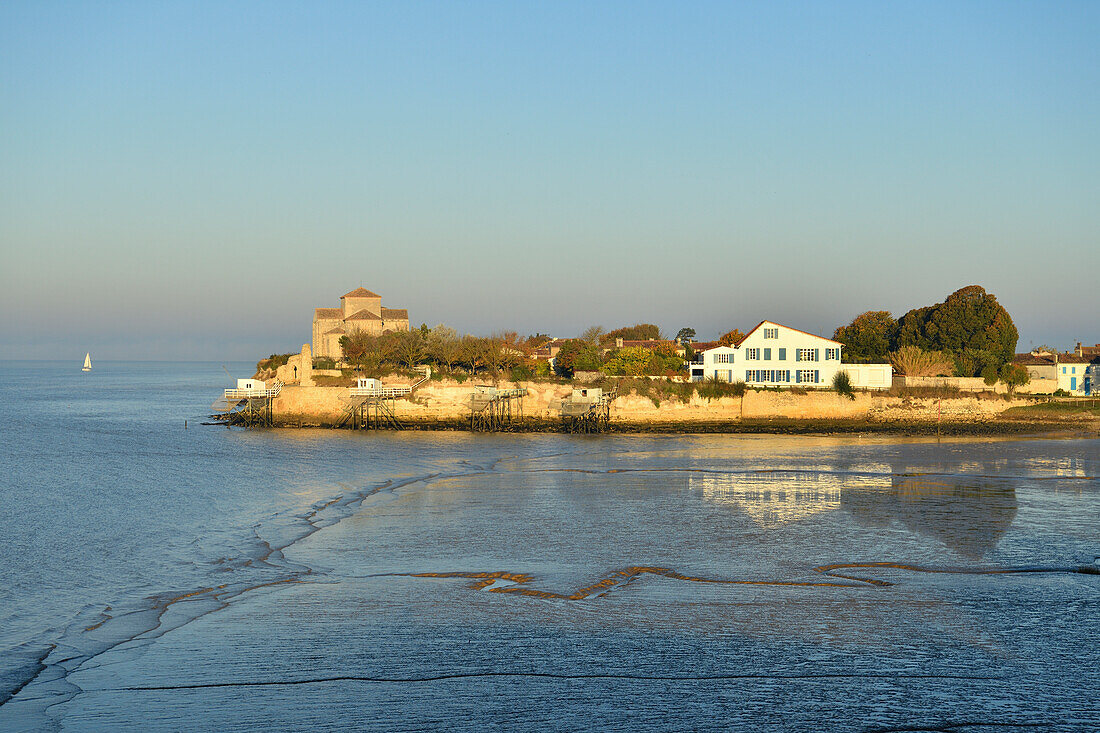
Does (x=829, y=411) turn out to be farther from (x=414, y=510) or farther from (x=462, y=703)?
(x=462, y=703)

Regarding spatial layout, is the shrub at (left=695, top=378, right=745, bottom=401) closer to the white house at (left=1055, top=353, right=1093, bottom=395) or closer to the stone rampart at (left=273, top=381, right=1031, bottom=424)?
the stone rampart at (left=273, top=381, right=1031, bottom=424)

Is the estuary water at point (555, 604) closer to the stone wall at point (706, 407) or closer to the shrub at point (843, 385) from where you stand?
the stone wall at point (706, 407)

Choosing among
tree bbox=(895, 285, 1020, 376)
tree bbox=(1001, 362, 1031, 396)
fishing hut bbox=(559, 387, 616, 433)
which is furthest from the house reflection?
tree bbox=(895, 285, 1020, 376)

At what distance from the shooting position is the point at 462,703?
838 cm

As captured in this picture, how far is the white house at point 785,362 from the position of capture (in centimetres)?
5816

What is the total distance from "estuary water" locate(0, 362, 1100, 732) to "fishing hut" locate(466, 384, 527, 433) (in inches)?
944

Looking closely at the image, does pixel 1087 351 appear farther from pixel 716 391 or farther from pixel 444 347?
pixel 444 347

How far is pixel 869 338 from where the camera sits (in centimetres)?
7356

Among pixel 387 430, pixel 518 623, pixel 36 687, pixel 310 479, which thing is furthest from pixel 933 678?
pixel 387 430

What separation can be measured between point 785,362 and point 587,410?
15641mm

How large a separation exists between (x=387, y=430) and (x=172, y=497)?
1058 inches

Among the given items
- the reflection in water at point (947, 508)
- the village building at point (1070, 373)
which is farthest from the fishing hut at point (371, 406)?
the village building at point (1070, 373)

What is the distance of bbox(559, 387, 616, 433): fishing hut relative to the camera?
166 ft

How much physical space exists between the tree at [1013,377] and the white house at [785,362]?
24.7 feet
